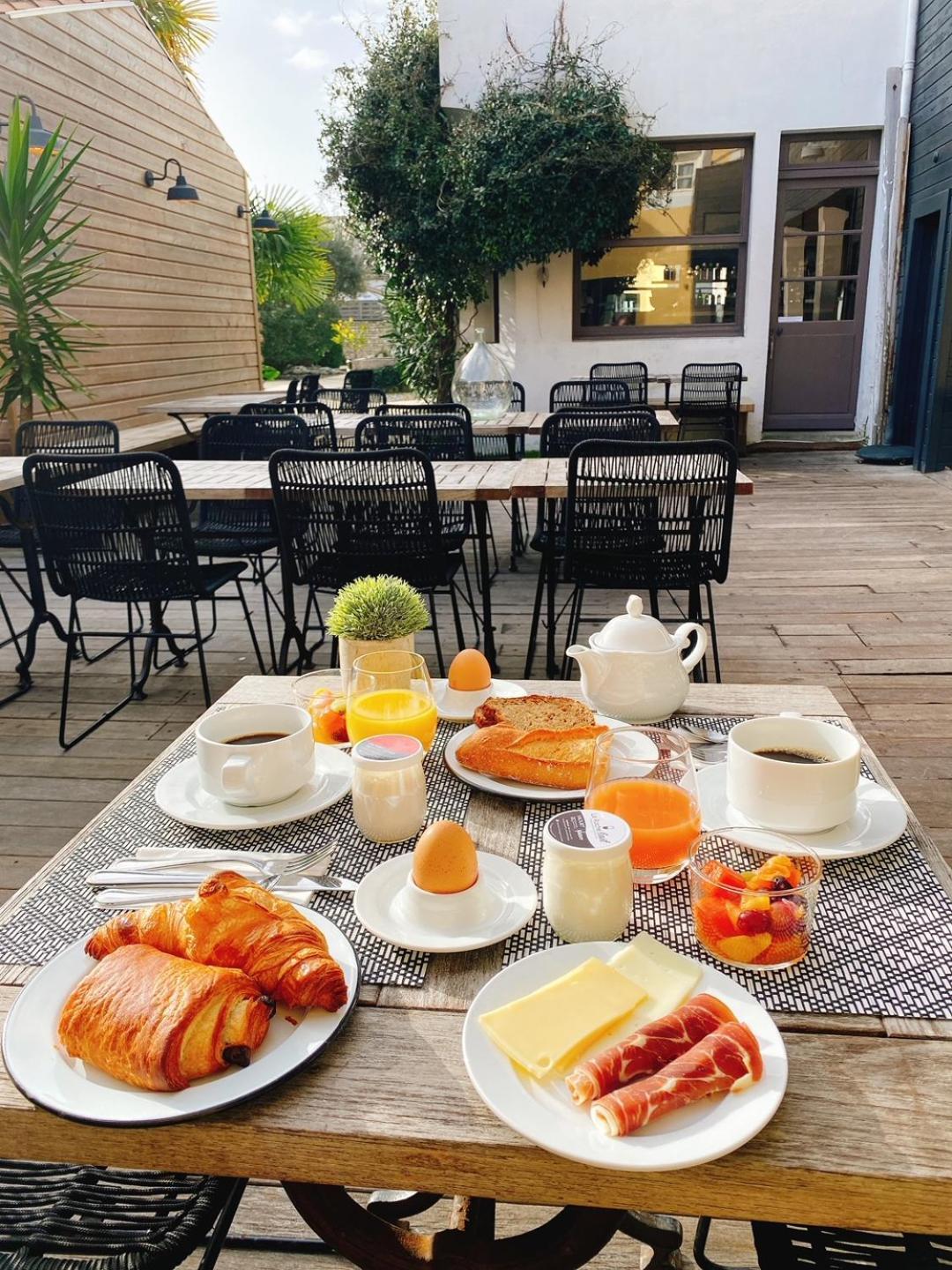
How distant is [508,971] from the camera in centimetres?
76

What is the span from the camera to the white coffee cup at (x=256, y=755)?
3.42ft

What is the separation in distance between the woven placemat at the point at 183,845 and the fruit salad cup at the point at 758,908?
256 mm

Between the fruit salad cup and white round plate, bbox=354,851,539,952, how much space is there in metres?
0.16

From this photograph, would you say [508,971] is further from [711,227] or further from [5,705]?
[711,227]

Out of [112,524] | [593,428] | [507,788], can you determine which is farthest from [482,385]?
[507,788]

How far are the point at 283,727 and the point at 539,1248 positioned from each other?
600 mm

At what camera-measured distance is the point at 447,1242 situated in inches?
32.7

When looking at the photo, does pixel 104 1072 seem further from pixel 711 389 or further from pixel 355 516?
pixel 711 389

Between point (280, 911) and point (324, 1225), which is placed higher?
point (280, 911)

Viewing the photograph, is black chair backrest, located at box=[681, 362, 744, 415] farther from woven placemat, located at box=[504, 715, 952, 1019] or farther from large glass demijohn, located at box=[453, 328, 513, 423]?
woven placemat, located at box=[504, 715, 952, 1019]

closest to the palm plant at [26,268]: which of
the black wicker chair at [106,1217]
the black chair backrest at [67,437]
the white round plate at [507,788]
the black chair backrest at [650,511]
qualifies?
the black chair backrest at [67,437]

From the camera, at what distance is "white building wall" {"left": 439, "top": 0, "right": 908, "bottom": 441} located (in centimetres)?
805

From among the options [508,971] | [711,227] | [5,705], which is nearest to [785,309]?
[711,227]

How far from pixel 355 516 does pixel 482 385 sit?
210 centimetres
